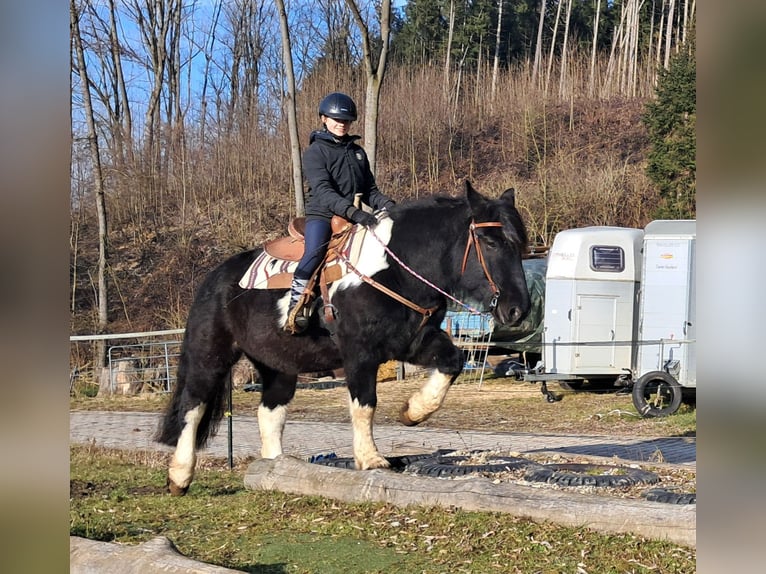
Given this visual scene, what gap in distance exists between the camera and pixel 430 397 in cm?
675

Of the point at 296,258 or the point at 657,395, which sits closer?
the point at 296,258

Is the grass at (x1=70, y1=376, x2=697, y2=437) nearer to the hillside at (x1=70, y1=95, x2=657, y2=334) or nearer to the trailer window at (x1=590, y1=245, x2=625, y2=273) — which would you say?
the trailer window at (x1=590, y1=245, x2=625, y2=273)

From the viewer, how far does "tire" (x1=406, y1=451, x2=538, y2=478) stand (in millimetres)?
6938

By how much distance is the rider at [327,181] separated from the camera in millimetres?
6863

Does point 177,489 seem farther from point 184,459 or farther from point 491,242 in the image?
point 491,242

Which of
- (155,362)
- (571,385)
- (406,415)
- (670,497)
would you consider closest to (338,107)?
(406,415)

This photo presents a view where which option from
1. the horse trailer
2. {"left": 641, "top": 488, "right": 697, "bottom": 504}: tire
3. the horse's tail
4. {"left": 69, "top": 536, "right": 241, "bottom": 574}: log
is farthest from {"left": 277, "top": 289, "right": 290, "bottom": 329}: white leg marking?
the horse trailer

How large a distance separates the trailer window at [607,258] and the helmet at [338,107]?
36.3 feet

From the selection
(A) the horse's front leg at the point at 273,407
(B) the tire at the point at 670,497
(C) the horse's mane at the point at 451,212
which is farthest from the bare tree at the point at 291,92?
(B) the tire at the point at 670,497

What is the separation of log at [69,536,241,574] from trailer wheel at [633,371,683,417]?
1110 cm

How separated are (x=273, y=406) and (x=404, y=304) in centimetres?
202
